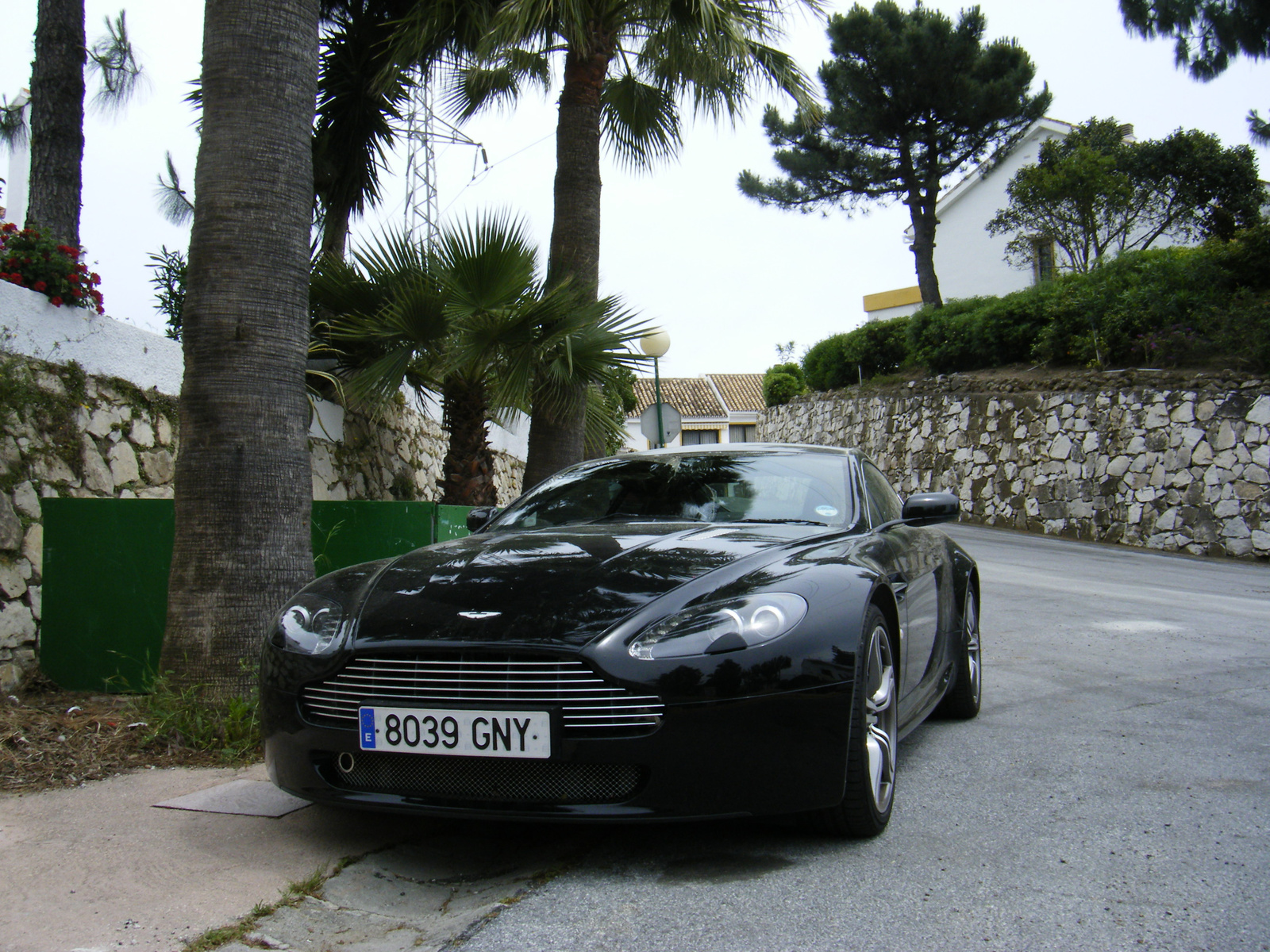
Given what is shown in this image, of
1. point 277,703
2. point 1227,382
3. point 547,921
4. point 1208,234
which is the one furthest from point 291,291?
point 1208,234

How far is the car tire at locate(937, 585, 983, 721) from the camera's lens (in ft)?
15.6

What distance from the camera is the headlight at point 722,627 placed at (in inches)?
106

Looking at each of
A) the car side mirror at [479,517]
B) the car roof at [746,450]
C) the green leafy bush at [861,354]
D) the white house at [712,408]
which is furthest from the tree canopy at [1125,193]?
the white house at [712,408]

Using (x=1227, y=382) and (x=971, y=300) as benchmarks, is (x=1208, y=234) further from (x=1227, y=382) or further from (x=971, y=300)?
(x=1227, y=382)

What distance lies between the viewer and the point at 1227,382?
15367 mm

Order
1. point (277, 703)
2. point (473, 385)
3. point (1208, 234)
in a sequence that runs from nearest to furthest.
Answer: point (277, 703) → point (473, 385) → point (1208, 234)

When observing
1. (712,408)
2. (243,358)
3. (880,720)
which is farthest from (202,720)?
(712,408)

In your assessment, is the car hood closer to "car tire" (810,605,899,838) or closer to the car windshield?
the car windshield

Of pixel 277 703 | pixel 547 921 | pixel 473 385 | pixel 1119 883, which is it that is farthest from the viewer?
pixel 473 385

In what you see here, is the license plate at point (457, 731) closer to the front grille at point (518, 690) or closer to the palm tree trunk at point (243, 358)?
the front grille at point (518, 690)

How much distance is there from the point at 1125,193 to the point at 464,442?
1952cm

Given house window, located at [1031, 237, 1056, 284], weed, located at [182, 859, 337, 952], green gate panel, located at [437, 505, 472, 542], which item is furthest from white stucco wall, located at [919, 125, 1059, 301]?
weed, located at [182, 859, 337, 952]

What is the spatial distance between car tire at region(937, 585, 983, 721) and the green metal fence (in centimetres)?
363

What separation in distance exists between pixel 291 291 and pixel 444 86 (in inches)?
268
